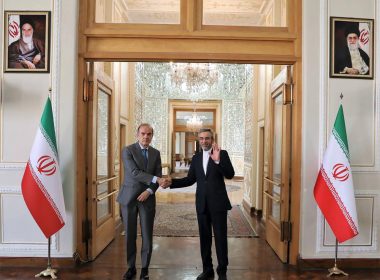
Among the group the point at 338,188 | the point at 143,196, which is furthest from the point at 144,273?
the point at 338,188

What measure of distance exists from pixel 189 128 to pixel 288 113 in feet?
39.3

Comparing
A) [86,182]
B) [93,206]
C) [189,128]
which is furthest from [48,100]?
[189,128]

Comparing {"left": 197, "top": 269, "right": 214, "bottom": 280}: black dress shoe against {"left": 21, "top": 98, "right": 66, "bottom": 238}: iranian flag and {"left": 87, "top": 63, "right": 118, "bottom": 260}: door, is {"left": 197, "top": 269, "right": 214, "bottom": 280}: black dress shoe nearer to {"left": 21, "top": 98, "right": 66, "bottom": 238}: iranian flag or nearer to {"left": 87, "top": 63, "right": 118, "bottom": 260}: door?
{"left": 87, "top": 63, "right": 118, "bottom": 260}: door

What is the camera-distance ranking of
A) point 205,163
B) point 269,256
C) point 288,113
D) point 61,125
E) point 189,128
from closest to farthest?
point 205,163 → point 61,125 → point 288,113 → point 269,256 → point 189,128

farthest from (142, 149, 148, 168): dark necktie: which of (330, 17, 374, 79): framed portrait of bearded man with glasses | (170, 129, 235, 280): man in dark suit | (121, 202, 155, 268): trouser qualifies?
(330, 17, 374, 79): framed portrait of bearded man with glasses

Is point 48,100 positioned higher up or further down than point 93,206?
higher up

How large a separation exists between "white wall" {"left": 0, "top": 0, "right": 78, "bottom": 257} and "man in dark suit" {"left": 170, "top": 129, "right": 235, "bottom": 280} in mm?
1472

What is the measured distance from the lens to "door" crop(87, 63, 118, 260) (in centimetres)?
423

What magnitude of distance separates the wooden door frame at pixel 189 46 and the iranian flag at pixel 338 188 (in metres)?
0.39

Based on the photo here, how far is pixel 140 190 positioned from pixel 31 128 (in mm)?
1483

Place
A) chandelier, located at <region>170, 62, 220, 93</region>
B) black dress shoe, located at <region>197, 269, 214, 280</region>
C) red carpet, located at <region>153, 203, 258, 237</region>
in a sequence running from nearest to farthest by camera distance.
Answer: black dress shoe, located at <region>197, 269, 214, 280</region> → red carpet, located at <region>153, 203, 258, 237</region> → chandelier, located at <region>170, 62, 220, 93</region>

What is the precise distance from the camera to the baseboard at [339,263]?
4.07m

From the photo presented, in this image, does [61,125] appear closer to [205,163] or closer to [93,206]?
[93,206]

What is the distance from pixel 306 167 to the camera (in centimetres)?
409
